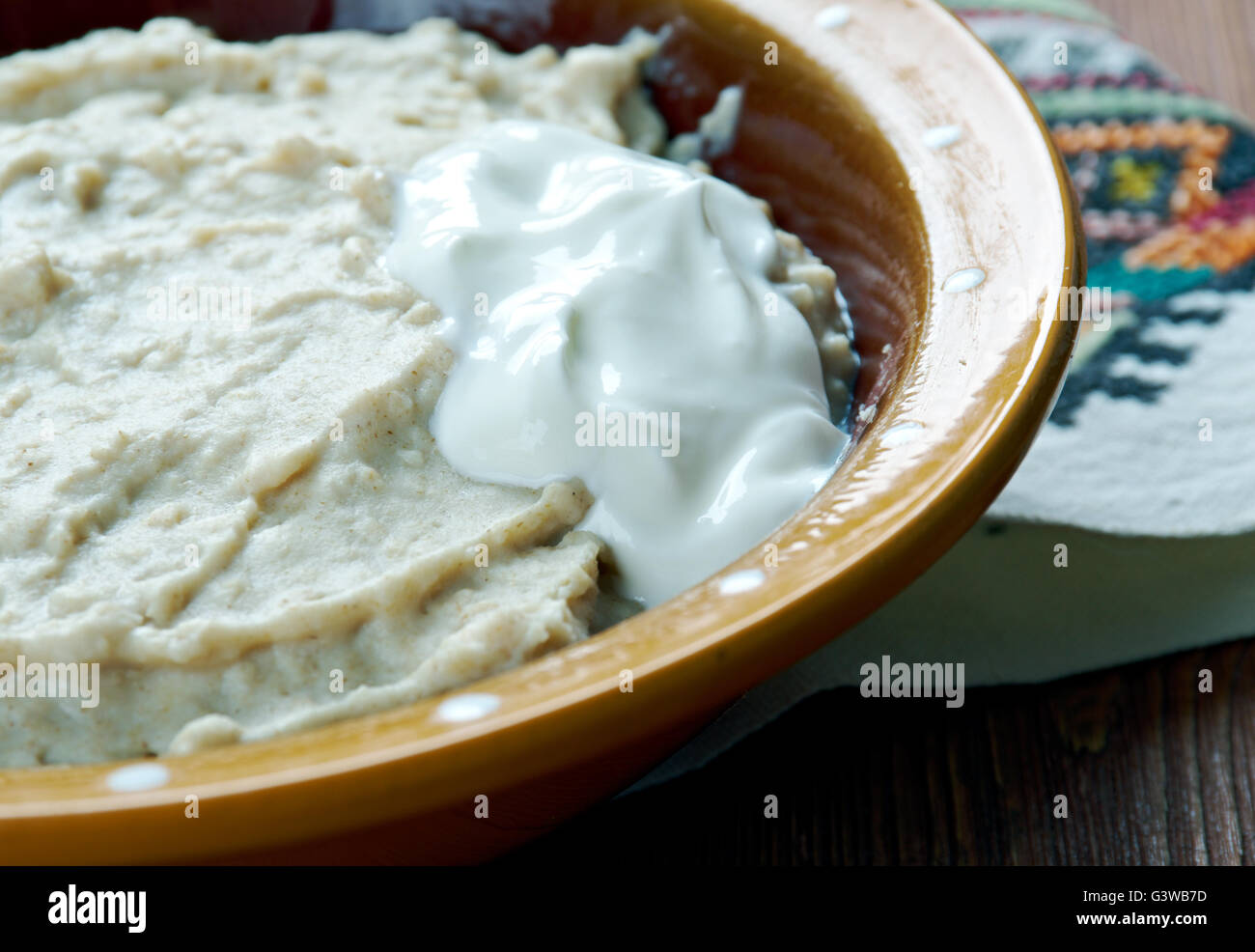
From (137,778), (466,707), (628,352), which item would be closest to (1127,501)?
(628,352)

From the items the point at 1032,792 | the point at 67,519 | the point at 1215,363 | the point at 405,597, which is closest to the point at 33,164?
the point at 67,519

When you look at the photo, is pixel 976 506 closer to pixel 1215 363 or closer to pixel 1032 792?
pixel 1032 792

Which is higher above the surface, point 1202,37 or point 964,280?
point 1202,37

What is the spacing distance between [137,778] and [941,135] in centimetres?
120

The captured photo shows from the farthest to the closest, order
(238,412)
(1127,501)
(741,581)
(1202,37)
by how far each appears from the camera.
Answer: (1202,37) < (1127,501) < (238,412) < (741,581)

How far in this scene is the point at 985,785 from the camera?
153cm

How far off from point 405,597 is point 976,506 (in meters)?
0.54

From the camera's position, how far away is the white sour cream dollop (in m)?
1.34

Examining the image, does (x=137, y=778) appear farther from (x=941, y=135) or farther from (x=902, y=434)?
(x=941, y=135)

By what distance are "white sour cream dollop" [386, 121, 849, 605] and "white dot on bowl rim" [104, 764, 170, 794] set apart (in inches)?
19.4

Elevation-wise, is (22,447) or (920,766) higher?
(22,447)

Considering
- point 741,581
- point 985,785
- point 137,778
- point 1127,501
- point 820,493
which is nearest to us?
point 137,778

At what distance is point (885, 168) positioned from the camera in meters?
1.64

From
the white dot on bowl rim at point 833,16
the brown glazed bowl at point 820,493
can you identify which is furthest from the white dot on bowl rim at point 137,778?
the white dot on bowl rim at point 833,16
